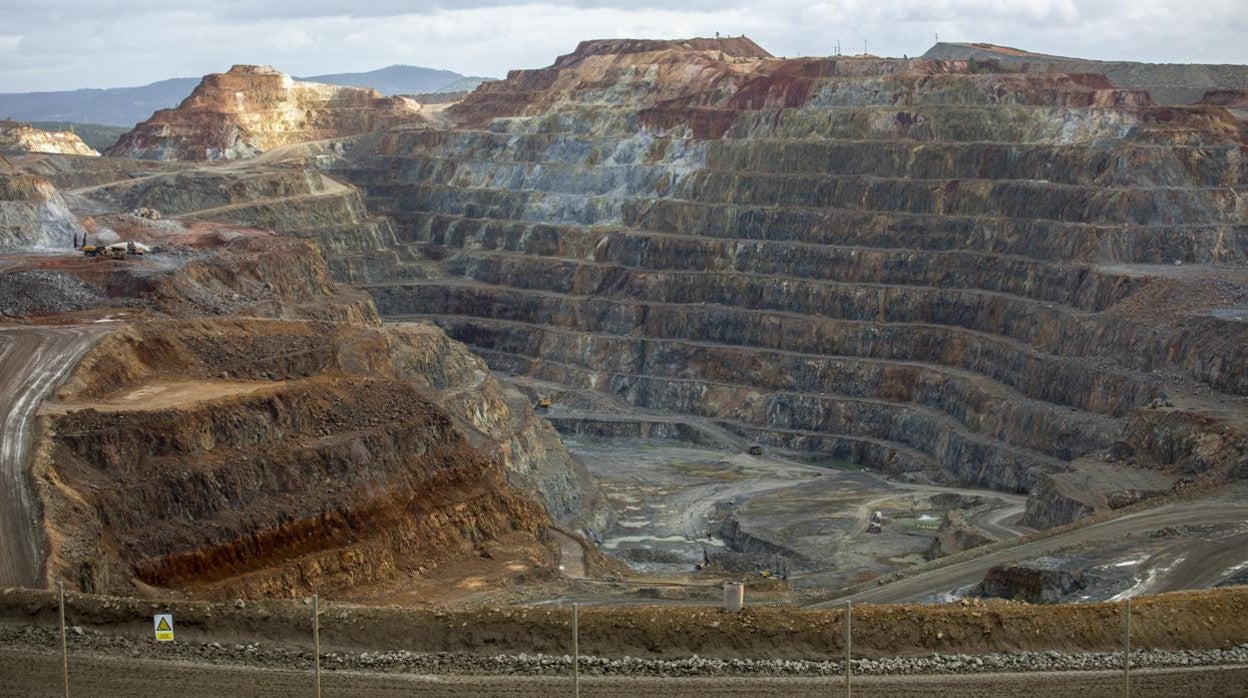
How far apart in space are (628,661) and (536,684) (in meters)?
2.82

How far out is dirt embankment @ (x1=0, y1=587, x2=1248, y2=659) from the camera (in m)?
48.3

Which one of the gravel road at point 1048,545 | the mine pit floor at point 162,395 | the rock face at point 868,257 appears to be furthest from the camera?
the rock face at point 868,257

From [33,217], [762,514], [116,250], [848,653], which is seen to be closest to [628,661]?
[848,653]

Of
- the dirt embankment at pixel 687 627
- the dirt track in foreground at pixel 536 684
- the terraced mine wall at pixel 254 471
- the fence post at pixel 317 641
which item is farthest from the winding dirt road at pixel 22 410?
the fence post at pixel 317 641

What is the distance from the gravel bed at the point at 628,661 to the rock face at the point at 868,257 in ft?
173

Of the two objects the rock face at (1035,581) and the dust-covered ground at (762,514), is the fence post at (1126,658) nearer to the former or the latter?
the rock face at (1035,581)

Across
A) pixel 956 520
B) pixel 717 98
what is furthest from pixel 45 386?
pixel 717 98

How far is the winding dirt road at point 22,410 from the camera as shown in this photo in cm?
5819

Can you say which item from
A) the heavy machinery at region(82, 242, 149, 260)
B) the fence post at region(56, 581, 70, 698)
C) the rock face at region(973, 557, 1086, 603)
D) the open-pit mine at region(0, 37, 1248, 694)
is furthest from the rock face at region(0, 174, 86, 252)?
the fence post at region(56, 581, 70, 698)

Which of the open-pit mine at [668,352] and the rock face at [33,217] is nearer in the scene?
the open-pit mine at [668,352]

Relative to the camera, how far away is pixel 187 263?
4343 inches

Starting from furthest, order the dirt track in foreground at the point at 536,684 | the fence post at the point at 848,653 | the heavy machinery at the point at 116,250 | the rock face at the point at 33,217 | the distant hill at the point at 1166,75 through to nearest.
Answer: the distant hill at the point at 1166,75 < the rock face at the point at 33,217 < the heavy machinery at the point at 116,250 < the dirt track in foreground at the point at 536,684 < the fence post at the point at 848,653

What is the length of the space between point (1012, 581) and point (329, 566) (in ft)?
90.4

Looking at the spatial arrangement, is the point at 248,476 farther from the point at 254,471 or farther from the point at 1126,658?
the point at 1126,658
